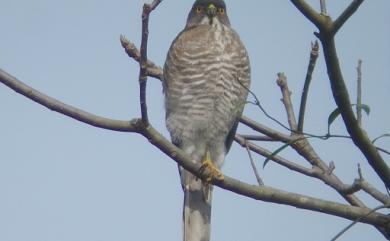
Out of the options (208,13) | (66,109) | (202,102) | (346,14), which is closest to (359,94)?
(346,14)

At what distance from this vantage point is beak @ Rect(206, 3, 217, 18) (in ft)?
24.3

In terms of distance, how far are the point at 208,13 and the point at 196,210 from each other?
7.21 feet

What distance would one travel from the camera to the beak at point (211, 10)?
7402 mm

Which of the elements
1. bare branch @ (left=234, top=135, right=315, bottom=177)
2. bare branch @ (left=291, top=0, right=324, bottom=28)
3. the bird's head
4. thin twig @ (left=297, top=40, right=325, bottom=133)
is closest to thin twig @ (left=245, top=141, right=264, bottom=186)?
bare branch @ (left=234, top=135, right=315, bottom=177)

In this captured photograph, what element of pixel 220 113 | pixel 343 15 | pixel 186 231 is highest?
pixel 220 113

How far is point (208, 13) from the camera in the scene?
7422mm

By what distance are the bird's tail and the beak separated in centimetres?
179

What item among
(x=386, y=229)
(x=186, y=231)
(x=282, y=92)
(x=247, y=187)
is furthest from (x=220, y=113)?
(x=386, y=229)

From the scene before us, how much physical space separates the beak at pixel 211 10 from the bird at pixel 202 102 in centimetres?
50

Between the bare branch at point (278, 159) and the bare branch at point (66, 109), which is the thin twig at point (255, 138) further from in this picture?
the bare branch at point (66, 109)

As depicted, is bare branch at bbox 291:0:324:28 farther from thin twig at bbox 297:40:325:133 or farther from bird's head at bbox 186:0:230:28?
bird's head at bbox 186:0:230:28

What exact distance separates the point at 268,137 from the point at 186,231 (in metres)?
2.11

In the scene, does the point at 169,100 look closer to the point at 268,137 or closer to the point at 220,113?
the point at 220,113

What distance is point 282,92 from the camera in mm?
4781
